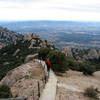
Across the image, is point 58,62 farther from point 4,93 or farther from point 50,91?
point 4,93

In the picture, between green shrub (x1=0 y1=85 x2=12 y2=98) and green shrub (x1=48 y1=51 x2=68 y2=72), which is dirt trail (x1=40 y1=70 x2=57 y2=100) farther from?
green shrub (x1=48 y1=51 x2=68 y2=72)

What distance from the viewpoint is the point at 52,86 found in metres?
14.7

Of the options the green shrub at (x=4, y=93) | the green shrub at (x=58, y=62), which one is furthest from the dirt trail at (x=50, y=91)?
the green shrub at (x=58, y=62)

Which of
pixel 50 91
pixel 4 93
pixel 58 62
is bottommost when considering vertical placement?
pixel 58 62

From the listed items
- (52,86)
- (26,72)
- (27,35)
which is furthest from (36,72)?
(27,35)

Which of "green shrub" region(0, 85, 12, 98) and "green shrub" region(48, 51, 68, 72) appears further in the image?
"green shrub" region(48, 51, 68, 72)

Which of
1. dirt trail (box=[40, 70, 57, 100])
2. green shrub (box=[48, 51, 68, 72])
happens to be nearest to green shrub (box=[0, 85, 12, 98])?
dirt trail (box=[40, 70, 57, 100])

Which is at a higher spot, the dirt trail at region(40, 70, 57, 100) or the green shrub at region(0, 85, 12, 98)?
the green shrub at region(0, 85, 12, 98)

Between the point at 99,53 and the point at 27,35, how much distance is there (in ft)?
109

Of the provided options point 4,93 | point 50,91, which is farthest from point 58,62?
point 4,93

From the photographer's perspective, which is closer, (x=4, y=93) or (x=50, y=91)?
(x=4, y=93)

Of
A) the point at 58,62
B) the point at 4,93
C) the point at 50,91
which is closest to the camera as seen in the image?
the point at 4,93

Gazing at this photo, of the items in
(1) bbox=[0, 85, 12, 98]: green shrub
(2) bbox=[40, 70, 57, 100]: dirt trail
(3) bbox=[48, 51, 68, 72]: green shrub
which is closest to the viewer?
(1) bbox=[0, 85, 12, 98]: green shrub

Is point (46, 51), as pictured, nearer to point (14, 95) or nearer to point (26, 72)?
point (26, 72)
